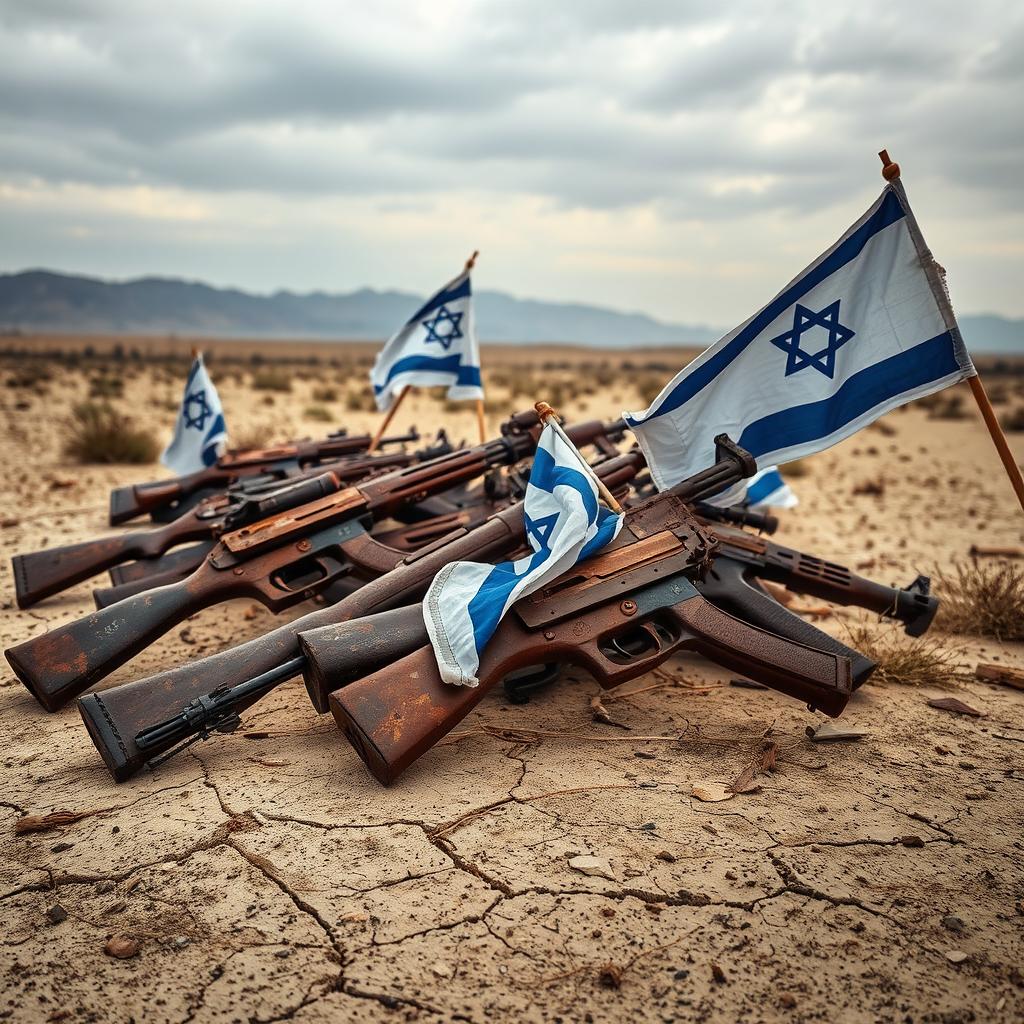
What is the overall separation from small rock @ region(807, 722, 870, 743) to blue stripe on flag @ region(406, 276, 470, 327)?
572cm

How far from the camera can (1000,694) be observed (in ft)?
15.0

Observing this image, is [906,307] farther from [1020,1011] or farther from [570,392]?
[570,392]

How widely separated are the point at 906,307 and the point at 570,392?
22.6 meters

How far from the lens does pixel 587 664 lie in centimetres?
361

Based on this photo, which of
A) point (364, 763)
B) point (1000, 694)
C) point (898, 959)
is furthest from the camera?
point (1000, 694)

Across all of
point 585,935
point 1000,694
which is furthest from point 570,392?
point 585,935

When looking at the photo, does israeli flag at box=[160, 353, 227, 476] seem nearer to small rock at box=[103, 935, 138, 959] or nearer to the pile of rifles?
the pile of rifles

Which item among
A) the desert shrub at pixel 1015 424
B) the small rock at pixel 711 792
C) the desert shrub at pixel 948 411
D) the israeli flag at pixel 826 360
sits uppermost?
the israeli flag at pixel 826 360

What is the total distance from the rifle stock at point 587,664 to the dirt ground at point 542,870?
0.27 m

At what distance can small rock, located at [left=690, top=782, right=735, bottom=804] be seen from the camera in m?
3.23

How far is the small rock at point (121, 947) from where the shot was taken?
239cm

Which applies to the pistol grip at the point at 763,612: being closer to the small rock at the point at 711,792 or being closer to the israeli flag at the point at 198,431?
the small rock at the point at 711,792

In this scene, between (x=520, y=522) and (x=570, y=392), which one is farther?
(x=570, y=392)

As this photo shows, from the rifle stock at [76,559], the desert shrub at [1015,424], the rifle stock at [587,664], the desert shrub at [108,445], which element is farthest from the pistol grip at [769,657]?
the desert shrub at [1015,424]
